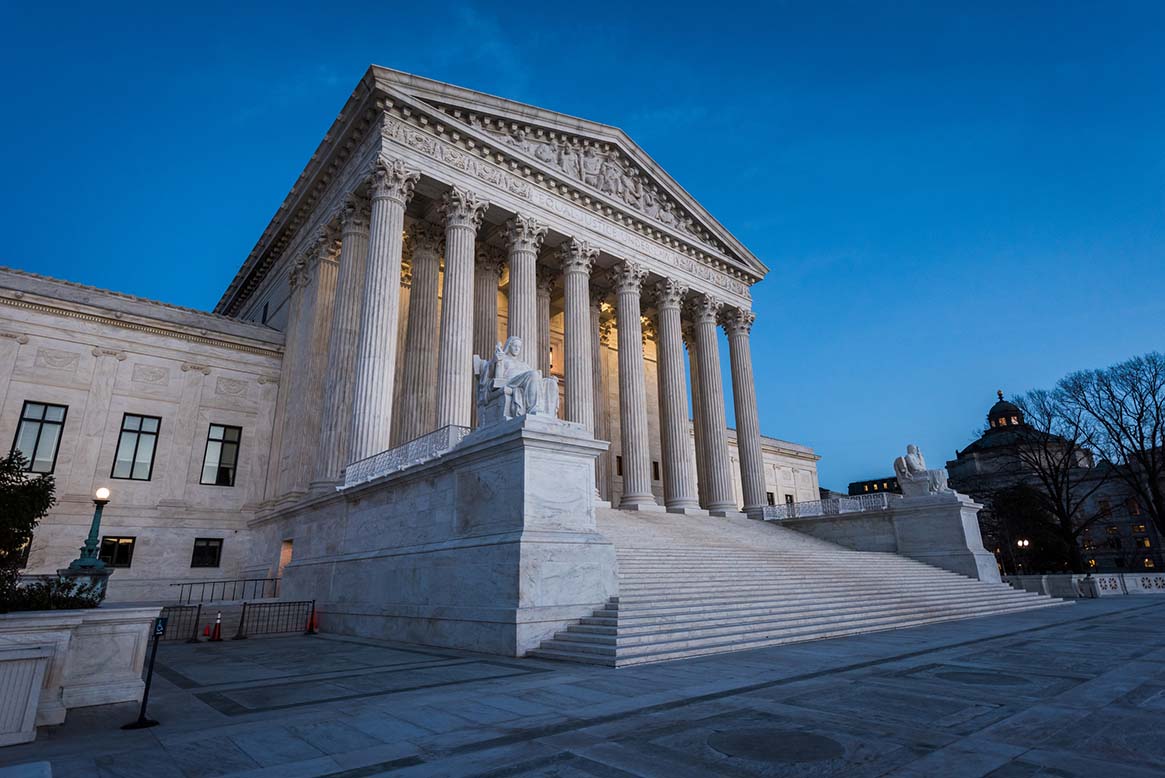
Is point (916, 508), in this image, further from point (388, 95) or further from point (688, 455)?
point (388, 95)

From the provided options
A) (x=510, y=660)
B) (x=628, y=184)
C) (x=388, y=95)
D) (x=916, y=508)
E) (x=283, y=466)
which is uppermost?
(x=628, y=184)

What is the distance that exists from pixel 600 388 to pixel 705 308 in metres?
7.59

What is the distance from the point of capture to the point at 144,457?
2422 cm

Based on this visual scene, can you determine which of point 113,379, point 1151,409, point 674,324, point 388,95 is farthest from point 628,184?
point 1151,409

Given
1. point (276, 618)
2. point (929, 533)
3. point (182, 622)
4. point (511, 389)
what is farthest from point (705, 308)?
point (182, 622)

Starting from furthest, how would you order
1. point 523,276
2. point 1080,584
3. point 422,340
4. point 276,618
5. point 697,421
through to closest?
1. point 697,421
2. point 523,276
3. point 1080,584
4. point 422,340
5. point 276,618

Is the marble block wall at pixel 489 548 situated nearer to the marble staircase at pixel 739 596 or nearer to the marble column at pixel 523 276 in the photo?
the marble staircase at pixel 739 596

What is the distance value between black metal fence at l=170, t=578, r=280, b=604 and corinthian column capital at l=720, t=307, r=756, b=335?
25.7 metres

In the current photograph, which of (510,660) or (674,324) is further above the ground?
(674,324)

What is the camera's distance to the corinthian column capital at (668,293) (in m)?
31.5

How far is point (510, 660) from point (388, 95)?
64.7ft

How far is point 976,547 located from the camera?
2277 cm

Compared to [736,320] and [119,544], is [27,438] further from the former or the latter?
[736,320]

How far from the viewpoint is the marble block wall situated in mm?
11523
